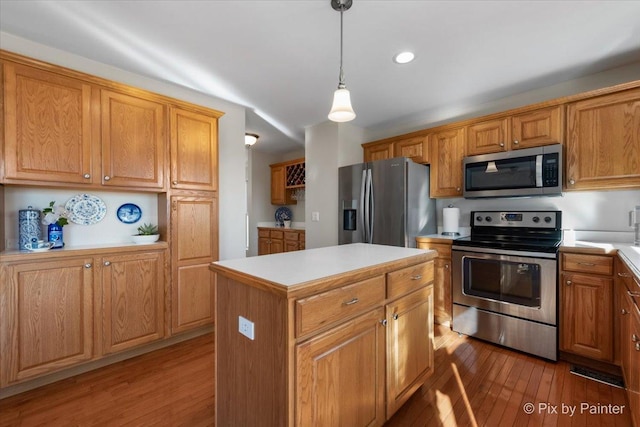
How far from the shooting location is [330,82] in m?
2.70

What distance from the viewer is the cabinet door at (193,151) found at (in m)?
2.54

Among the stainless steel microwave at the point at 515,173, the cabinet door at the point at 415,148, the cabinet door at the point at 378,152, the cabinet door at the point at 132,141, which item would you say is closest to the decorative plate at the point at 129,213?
the cabinet door at the point at 132,141

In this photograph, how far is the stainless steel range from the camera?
2219 mm

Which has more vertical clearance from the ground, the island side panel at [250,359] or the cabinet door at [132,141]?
the cabinet door at [132,141]

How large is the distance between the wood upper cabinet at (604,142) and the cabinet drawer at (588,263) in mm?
643

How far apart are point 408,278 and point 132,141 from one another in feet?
7.82

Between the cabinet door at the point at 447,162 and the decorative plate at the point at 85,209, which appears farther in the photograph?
the cabinet door at the point at 447,162

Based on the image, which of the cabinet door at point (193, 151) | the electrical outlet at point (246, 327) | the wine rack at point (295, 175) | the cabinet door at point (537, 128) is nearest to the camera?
the electrical outlet at point (246, 327)

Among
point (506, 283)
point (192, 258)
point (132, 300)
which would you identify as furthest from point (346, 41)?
point (132, 300)

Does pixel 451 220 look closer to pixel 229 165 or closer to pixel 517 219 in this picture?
pixel 517 219

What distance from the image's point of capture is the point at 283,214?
18.7 feet

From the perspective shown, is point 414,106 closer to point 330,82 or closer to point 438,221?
point 330,82

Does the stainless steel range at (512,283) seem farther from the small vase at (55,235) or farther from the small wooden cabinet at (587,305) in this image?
the small vase at (55,235)

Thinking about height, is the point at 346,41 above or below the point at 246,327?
above
